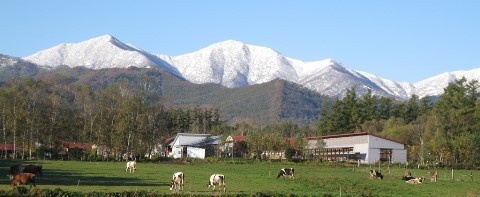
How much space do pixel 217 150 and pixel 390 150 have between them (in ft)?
110

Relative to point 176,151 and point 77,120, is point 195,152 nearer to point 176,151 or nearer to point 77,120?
point 176,151

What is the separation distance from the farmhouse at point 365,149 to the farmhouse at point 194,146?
2194 centimetres

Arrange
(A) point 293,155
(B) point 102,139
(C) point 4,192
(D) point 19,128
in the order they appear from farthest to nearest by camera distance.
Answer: (A) point 293,155 → (B) point 102,139 → (D) point 19,128 → (C) point 4,192

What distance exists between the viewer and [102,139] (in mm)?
97625

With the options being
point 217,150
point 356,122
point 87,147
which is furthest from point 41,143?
point 356,122

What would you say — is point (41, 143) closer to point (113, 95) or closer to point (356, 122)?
point (113, 95)

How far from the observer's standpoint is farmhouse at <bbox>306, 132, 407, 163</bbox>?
351 feet

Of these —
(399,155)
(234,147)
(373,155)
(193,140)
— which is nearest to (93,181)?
(373,155)

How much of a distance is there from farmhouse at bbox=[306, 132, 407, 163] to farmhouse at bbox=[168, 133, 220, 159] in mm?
21943

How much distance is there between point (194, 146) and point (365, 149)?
36.5 metres

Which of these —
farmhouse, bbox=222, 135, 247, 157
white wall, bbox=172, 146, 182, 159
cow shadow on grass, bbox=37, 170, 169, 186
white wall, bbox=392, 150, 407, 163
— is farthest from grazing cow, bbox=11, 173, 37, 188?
white wall, bbox=172, 146, 182, 159

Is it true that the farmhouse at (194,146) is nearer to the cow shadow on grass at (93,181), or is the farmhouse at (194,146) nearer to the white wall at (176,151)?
the white wall at (176,151)

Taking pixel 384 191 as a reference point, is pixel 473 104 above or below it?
above

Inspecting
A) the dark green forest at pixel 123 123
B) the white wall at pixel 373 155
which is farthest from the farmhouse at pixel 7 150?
the white wall at pixel 373 155
